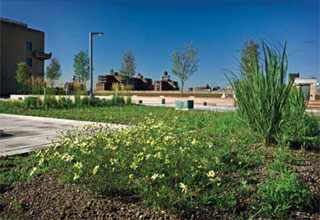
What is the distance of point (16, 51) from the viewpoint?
129 ft

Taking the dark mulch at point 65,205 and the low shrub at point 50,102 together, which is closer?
the dark mulch at point 65,205

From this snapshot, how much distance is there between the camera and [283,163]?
3.14 meters

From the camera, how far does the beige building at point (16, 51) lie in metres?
37.3

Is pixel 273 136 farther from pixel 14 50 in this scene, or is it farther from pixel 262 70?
pixel 14 50

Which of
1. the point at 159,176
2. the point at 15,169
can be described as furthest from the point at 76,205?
the point at 15,169

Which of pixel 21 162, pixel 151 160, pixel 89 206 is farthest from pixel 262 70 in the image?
pixel 21 162

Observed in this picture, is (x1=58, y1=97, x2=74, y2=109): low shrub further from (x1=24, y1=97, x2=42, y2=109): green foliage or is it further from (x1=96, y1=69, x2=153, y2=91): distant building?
(x1=96, y1=69, x2=153, y2=91): distant building

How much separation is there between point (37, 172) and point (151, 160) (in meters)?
1.59

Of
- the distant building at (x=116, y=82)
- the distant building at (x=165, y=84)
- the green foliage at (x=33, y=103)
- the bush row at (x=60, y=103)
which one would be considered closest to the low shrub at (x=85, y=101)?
the bush row at (x=60, y=103)

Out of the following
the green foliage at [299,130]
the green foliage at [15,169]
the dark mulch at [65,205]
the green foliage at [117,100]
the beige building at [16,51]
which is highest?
the beige building at [16,51]

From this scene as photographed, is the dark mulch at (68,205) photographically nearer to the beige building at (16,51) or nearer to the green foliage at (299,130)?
the green foliage at (299,130)

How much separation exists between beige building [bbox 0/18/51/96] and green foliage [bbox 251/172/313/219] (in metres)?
39.3

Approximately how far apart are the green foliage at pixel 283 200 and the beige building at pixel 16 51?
1546 inches

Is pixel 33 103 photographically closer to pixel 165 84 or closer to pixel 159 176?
pixel 159 176
